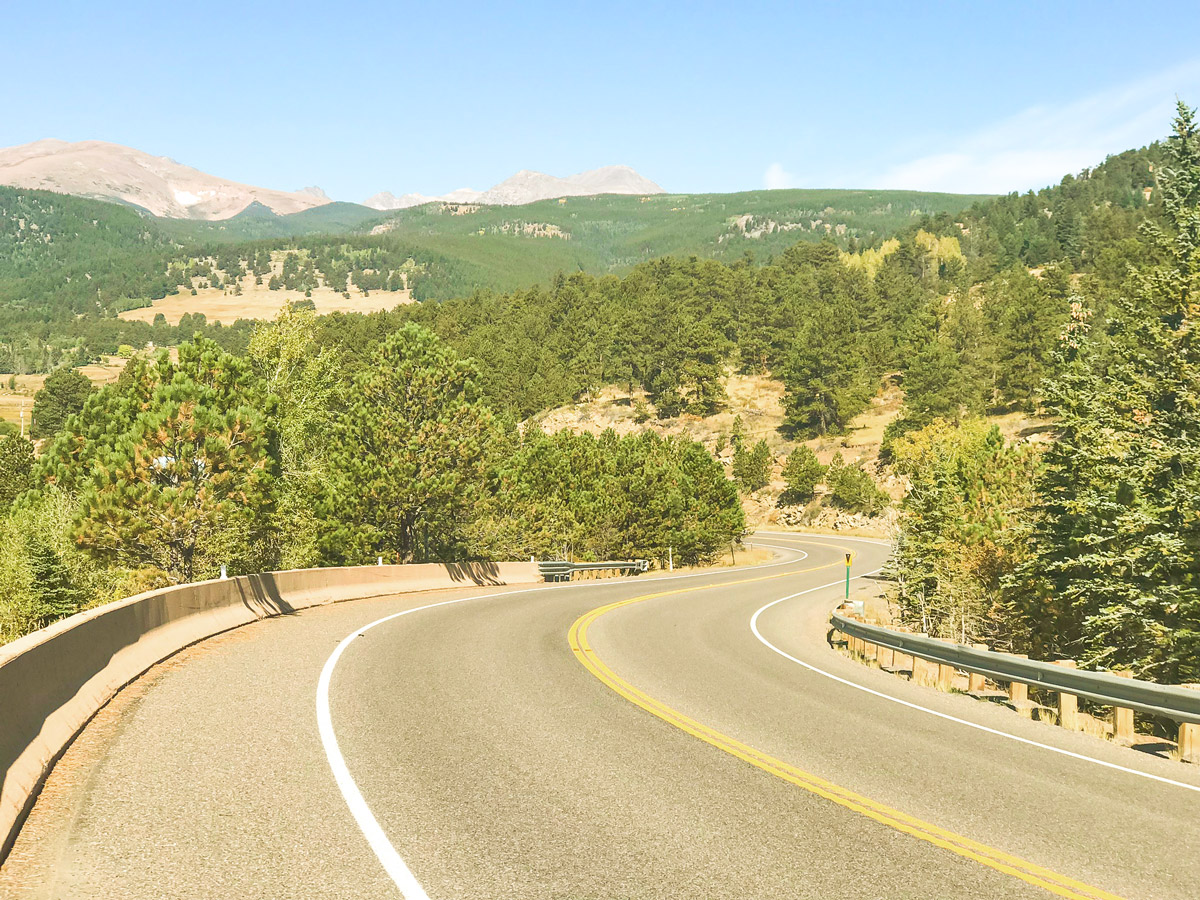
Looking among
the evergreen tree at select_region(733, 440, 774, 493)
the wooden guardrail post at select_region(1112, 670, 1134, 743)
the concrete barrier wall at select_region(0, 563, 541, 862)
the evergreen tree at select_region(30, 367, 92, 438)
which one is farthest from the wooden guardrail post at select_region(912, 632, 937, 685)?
the evergreen tree at select_region(30, 367, 92, 438)

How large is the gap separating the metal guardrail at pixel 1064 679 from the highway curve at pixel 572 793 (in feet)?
2.04

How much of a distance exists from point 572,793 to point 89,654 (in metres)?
5.64

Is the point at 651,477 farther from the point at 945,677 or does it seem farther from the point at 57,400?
the point at 57,400

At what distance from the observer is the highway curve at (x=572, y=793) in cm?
543

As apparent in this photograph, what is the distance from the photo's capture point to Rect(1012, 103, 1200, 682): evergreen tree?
17625 millimetres

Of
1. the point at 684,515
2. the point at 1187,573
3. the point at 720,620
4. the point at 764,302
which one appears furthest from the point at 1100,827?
the point at 764,302

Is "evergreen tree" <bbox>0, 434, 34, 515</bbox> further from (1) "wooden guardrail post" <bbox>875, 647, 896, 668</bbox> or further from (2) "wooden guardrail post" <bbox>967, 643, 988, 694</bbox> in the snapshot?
(2) "wooden guardrail post" <bbox>967, 643, 988, 694</bbox>

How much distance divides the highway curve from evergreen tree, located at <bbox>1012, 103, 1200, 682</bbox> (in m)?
7.22

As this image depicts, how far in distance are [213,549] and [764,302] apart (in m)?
110

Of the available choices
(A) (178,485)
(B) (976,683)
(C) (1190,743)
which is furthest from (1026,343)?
(C) (1190,743)

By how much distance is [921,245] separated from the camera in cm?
18450

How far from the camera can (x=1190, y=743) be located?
31.1 feet

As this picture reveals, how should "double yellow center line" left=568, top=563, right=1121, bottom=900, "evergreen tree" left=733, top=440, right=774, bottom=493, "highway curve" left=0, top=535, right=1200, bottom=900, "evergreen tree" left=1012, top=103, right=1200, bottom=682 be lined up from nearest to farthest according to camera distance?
"highway curve" left=0, top=535, right=1200, bottom=900 < "double yellow center line" left=568, top=563, right=1121, bottom=900 < "evergreen tree" left=1012, top=103, right=1200, bottom=682 < "evergreen tree" left=733, top=440, right=774, bottom=493

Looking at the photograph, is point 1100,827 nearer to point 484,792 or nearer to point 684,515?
point 484,792
